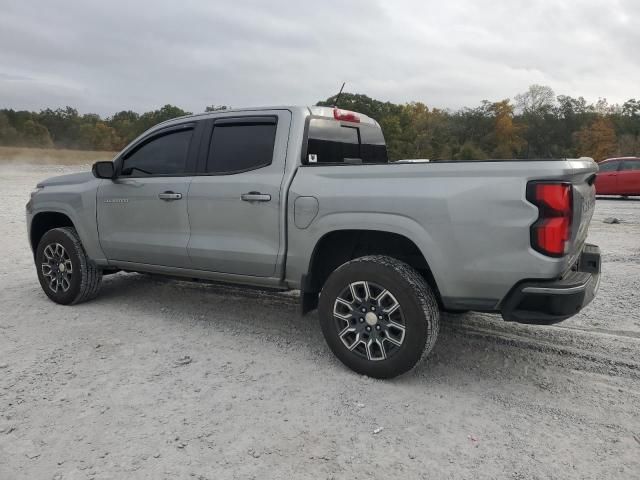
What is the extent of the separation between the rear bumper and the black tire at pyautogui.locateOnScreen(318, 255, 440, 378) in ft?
1.63

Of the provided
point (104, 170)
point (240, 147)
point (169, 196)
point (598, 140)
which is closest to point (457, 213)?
point (240, 147)

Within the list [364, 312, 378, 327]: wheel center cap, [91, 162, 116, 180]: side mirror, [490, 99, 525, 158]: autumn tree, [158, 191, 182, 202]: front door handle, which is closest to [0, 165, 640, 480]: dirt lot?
[364, 312, 378, 327]: wheel center cap

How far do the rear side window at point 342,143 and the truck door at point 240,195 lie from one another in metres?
0.24

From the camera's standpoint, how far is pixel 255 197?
4012 mm

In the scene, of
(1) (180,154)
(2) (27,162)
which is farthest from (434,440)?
(2) (27,162)

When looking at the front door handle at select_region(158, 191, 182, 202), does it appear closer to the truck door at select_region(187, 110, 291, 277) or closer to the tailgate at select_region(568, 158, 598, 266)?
the truck door at select_region(187, 110, 291, 277)

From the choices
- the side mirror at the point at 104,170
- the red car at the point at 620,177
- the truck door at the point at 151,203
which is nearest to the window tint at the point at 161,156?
the truck door at the point at 151,203

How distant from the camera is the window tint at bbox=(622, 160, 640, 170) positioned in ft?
55.0

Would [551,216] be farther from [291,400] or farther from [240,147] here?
[240,147]

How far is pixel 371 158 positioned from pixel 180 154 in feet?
5.71

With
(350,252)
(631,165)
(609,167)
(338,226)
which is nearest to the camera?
(338,226)

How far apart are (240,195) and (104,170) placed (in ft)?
5.34

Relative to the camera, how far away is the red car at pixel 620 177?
16750 mm

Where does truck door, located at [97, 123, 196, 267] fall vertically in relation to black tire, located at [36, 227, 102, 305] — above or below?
above
